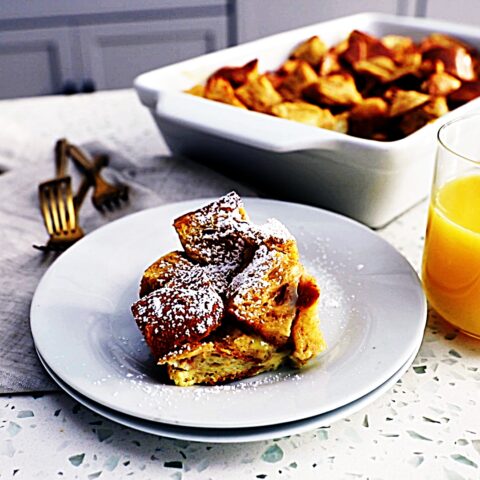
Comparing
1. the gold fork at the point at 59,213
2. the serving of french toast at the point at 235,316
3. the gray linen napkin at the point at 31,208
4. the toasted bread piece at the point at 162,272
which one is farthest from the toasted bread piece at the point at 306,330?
the gold fork at the point at 59,213

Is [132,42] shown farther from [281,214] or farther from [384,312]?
[384,312]

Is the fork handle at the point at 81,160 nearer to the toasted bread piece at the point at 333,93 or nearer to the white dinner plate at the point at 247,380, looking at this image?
the white dinner plate at the point at 247,380

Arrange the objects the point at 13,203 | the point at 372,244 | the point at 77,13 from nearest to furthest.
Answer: the point at 372,244 < the point at 13,203 < the point at 77,13

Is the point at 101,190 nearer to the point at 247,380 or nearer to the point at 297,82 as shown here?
the point at 297,82

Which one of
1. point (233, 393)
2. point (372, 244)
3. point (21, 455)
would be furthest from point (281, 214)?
point (21, 455)

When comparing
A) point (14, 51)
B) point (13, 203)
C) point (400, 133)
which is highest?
point (400, 133)

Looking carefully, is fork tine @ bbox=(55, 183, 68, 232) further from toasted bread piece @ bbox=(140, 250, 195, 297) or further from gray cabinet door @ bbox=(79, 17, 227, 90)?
gray cabinet door @ bbox=(79, 17, 227, 90)
